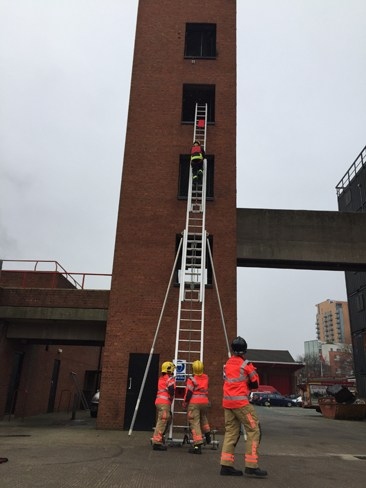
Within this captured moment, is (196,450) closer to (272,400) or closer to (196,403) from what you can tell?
(196,403)

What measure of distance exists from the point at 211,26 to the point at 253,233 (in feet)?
27.6

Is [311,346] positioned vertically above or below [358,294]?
above

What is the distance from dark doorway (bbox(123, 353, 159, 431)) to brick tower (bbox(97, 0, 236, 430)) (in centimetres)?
3

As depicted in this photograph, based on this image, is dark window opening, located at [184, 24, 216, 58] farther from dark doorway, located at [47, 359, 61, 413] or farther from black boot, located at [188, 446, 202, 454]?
dark doorway, located at [47, 359, 61, 413]

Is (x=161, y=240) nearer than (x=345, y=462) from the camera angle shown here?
No

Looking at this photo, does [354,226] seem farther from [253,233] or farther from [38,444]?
[38,444]

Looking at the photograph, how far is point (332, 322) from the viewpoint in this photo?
472ft

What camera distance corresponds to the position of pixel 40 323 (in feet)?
50.4

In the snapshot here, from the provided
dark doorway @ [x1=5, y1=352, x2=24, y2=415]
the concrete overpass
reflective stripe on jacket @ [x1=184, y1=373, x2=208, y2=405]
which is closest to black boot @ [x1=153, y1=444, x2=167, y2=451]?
reflective stripe on jacket @ [x1=184, y1=373, x2=208, y2=405]

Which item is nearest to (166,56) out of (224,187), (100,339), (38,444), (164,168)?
(164,168)

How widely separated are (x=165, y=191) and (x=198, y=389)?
7290 mm

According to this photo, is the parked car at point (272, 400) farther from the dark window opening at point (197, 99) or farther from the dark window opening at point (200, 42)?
the dark window opening at point (200, 42)

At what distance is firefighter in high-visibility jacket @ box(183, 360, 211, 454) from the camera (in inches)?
294

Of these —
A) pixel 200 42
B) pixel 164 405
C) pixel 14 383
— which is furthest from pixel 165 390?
pixel 200 42
